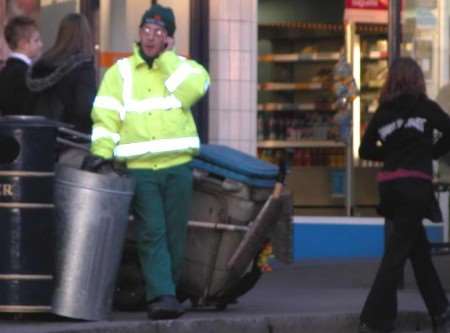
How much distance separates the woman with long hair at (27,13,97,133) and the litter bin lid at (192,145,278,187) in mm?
835

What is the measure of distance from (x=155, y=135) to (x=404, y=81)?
68.4 inches

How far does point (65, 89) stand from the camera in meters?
10.2

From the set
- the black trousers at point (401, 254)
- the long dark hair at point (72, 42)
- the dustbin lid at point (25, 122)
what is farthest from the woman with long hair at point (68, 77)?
the black trousers at point (401, 254)

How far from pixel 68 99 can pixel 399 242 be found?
235 centimetres

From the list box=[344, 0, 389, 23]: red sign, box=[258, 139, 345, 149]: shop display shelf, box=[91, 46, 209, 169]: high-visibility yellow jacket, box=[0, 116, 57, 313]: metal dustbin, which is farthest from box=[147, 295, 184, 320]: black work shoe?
box=[344, 0, 389, 23]: red sign

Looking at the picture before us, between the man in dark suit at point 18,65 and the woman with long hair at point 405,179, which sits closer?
the woman with long hair at point 405,179

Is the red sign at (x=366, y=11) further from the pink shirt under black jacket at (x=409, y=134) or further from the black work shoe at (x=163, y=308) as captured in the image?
the black work shoe at (x=163, y=308)

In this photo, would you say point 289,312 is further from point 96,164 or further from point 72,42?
point 72,42

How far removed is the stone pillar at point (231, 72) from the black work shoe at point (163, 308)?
17.8 ft

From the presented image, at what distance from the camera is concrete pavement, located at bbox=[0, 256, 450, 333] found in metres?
9.35

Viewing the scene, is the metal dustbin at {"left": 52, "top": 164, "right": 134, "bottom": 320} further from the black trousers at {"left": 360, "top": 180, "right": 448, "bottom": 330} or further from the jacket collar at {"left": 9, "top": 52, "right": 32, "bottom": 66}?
the black trousers at {"left": 360, "top": 180, "right": 448, "bottom": 330}

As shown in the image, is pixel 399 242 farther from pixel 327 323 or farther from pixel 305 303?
pixel 305 303

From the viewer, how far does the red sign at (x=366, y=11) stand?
1545cm

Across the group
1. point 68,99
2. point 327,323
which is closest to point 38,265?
point 68,99
